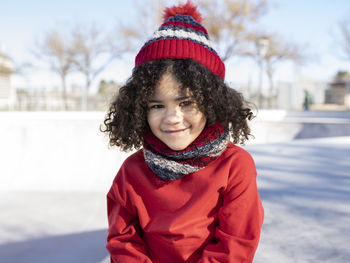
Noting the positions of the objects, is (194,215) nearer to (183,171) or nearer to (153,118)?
(183,171)

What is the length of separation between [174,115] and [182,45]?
0.25m

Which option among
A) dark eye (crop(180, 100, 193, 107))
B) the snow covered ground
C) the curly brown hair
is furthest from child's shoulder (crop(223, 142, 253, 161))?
the snow covered ground

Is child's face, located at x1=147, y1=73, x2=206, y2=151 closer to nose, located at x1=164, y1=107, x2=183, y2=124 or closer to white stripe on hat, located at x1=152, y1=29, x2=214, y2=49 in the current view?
nose, located at x1=164, y1=107, x2=183, y2=124

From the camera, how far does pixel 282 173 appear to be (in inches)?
137

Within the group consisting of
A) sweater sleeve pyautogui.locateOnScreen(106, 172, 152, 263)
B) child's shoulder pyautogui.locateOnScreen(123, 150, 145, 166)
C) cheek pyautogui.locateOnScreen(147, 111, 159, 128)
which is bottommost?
sweater sleeve pyautogui.locateOnScreen(106, 172, 152, 263)

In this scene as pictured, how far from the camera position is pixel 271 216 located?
7.31 feet

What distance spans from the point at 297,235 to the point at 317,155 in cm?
270

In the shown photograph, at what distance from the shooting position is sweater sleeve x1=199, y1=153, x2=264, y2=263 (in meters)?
1.09

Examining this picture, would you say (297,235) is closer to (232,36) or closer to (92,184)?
(92,184)

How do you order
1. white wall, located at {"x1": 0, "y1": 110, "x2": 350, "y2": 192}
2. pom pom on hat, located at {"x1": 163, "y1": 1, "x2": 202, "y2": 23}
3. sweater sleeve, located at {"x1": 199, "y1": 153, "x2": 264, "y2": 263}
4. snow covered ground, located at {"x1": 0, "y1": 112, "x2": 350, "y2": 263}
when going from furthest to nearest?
1. white wall, located at {"x1": 0, "y1": 110, "x2": 350, "y2": 192}
2. snow covered ground, located at {"x1": 0, "y1": 112, "x2": 350, "y2": 263}
3. pom pom on hat, located at {"x1": 163, "y1": 1, "x2": 202, "y2": 23}
4. sweater sleeve, located at {"x1": 199, "y1": 153, "x2": 264, "y2": 263}

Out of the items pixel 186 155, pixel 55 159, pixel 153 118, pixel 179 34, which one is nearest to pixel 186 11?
pixel 179 34

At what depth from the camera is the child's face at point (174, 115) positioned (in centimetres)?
119

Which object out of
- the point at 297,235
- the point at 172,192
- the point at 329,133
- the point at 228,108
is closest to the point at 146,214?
the point at 172,192

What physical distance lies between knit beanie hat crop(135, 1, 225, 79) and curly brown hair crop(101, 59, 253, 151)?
0.02 meters
